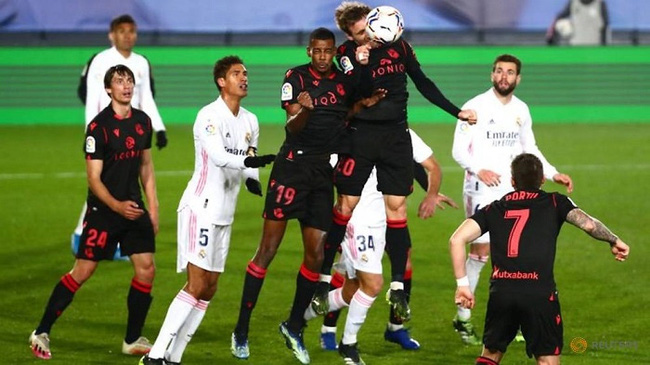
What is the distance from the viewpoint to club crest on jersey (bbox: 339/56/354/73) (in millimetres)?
9727

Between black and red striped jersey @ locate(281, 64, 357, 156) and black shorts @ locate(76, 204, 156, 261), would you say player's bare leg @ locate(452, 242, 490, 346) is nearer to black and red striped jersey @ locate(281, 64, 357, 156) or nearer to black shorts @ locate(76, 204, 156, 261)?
black and red striped jersey @ locate(281, 64, 357, 156)

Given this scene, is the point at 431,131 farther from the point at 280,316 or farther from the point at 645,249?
the point at 280,316

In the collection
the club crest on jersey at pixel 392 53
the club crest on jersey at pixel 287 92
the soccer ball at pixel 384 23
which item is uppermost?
the soccer ball at pixel 384 23

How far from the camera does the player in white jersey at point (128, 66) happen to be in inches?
533

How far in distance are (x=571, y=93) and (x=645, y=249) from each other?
14174 mm

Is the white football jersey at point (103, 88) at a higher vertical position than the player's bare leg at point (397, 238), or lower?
higher

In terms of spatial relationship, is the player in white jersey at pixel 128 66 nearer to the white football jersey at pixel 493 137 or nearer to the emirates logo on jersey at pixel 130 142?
the emirates logo on jersey at pixel 130 142

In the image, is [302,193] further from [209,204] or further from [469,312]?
[469,312]

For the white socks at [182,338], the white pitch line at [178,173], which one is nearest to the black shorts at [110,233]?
the white socks at [182,338]

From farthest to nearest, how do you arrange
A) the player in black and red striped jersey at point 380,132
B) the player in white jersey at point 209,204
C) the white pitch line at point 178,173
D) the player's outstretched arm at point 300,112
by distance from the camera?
1. the white pitch line at point 178,173
2. the player in black and red striped jersey at point 380,132
3. the player in white jersey at point 209,204
4. the player's outstretched arm at point 300,112

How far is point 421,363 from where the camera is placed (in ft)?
33.7

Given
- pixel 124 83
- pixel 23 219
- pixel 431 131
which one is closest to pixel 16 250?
pixel 23 219

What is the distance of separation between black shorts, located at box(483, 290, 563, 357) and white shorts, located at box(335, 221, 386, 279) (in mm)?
2018

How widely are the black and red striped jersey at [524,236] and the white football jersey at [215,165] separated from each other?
7.10ft
